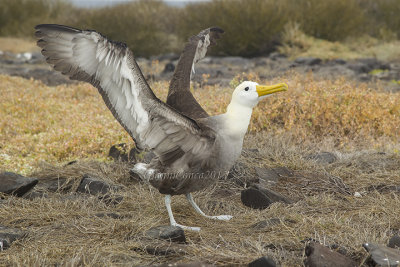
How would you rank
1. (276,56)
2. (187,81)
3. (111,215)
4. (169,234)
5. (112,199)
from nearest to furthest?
(169,234) → (111,215) → (112,199) → (187,81) → (276,56)

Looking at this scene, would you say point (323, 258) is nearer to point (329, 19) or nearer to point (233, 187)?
point (233, 187)

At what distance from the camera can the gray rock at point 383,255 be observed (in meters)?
2.65

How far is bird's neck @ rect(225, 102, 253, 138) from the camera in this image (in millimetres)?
3477

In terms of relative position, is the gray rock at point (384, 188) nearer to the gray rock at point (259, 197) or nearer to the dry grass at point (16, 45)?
the gray rock at point (259, 197)

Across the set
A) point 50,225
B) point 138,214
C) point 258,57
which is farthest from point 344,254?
point 258,57

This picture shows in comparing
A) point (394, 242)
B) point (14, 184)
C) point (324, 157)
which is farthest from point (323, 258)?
point (324, 157)

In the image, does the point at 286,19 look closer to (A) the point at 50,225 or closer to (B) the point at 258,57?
(B) the point at 258,57

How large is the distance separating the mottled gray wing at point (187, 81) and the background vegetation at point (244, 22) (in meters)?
12.5

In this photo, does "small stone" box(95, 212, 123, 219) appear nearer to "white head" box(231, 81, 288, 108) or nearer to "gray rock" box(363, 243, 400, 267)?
"white head" box(231, 81, 288, 108)

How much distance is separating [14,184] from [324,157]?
3.17 metres

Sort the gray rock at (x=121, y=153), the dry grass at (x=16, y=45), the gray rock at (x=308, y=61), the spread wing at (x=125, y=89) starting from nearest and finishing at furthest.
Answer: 1. the spread wing at (x=125, y=89)
2. the gray rock at (x=121, y=153)
3. the gray rock at (x=308, y=61)
4. the dry grass at (x=16, y=45)

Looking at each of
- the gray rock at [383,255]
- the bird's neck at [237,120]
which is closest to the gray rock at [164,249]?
the bird's neck at [237,120]

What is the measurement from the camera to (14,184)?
4309 mm

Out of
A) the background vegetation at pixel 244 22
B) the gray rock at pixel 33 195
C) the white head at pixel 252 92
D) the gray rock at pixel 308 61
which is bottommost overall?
the gray rock at pixel 33 195
